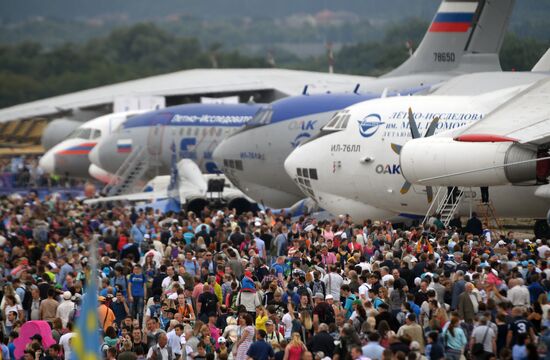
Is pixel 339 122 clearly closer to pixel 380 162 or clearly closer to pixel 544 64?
pixel 380 162

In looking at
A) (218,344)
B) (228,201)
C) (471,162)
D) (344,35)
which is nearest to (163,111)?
(228,201)

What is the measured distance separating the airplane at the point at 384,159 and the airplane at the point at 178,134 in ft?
34.2

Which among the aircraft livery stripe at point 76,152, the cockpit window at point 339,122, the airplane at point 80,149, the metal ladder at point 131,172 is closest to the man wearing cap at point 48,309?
the cockpit window at point 339,122

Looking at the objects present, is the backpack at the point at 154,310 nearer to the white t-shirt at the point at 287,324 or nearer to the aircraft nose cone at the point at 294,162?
the white t-shirt at the point at 287,324

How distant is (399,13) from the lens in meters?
127

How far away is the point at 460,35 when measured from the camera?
133 ft

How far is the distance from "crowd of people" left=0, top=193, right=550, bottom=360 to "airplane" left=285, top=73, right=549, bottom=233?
0.76 m

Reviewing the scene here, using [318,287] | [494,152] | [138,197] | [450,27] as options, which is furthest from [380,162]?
[450,27]

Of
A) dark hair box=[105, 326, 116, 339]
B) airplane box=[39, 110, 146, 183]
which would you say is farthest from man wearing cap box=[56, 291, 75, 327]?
airplane box=[39, 110, 146, 183]

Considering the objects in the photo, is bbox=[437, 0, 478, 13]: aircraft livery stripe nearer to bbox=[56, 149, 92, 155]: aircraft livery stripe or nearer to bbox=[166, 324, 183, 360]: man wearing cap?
bbox=[56, 149, 92, 155]: aircraft livery stripe

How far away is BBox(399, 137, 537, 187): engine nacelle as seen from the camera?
72.7ft

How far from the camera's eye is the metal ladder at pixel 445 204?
81.6 ft

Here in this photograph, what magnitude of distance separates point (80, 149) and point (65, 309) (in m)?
29.6

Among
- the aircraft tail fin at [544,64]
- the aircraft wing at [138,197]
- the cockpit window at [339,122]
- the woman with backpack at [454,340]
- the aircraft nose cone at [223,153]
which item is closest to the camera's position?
the woman with backpack at [454,340]
